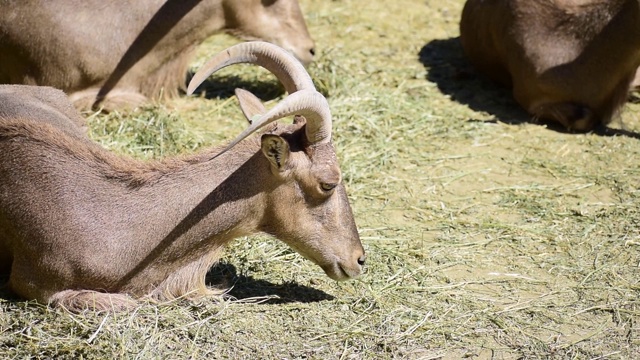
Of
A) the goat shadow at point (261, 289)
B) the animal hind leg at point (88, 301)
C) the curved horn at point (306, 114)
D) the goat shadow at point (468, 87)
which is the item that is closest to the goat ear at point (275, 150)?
the curved horn at point (306, 114)

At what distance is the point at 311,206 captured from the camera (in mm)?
5832

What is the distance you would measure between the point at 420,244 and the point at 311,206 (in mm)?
1371

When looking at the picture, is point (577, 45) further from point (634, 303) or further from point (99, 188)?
point (99, 188)

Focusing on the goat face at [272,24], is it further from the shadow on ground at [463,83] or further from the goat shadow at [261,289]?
the goat shadow at [261,289]

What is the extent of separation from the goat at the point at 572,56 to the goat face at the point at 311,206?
4.00 m

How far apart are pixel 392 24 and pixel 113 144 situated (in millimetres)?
4536

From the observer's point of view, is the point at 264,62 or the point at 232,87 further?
the point at 232,87

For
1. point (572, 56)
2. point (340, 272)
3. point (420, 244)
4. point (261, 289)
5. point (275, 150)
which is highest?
point (275, 150)

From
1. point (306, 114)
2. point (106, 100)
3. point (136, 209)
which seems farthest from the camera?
point (106, 100)

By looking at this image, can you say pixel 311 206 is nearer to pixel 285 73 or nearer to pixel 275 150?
pixel 275 150

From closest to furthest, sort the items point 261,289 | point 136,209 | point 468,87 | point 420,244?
point 136,209 → point 261,289 → point 420,244 → point 468,87

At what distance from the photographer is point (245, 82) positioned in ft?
32.6

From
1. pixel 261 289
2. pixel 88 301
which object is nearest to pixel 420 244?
pixel 261 289

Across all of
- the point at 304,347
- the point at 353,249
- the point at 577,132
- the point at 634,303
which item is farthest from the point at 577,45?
the point at 304,347
